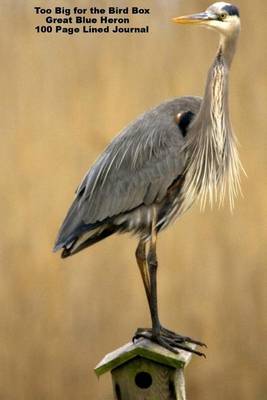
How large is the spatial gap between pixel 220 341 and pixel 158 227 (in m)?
1.10

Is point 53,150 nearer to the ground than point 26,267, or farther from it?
farther from it

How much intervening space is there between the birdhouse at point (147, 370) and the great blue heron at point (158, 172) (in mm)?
92

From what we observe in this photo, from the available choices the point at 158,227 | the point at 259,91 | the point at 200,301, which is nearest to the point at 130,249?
the point at 200,301

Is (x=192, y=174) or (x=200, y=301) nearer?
(x=192, y=174)

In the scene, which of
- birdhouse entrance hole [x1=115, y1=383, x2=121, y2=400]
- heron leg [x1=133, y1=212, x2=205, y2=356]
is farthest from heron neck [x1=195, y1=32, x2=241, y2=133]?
birdhouse entrance hole [x1=115, y1=383, x2=121, y2=400]

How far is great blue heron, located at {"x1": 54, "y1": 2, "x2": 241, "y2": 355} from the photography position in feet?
5.70

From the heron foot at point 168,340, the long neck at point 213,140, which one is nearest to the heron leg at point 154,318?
the heron foot at point 168,340

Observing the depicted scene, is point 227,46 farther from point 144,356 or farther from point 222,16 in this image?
point 144,356

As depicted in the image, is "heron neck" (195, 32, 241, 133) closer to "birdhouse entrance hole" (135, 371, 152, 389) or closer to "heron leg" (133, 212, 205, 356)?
"heron leg" (133, 212, 205, 356)

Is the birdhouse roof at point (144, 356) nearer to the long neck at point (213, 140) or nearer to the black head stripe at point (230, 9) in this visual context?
the long neck at point (213, 140)

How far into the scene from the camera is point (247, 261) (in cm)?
279

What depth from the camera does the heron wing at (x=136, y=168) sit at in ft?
5.77

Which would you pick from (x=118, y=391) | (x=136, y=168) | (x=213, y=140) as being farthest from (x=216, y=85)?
(x=118, y=391)

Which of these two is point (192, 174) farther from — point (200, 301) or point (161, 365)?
point (200, 301)
